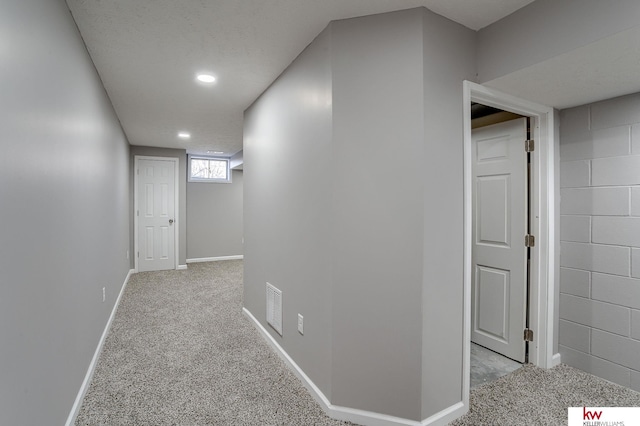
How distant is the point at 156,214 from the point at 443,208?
18.9 feet

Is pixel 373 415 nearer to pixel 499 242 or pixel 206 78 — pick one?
pixel 499 242

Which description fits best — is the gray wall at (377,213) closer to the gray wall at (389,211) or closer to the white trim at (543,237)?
the gray wall at (389,211)

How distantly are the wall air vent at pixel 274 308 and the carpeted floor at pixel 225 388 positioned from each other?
0.24m

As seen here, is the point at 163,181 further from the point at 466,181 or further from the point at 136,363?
the point at 466,181

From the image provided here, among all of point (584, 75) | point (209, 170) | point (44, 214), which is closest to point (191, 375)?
point (44, 214)

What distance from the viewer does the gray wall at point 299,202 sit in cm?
196

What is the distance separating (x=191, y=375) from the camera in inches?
91.0

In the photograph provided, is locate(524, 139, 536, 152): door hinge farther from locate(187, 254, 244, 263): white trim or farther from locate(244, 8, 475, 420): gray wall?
locate(187, 254, 244, 263): white trim

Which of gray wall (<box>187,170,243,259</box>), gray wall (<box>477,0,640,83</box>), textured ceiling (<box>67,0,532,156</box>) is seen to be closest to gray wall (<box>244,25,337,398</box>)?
A: textured ceiling (<box>67,0,532,156</box>)

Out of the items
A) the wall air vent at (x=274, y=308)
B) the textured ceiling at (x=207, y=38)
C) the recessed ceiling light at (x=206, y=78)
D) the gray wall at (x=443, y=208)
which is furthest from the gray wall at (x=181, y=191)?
the gray wall at (x=443, y=208)

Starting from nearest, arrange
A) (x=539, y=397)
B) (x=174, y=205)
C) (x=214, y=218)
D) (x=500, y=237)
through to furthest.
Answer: (x=539, y=397)
(x=500, y=237)
(x=174, y=205)
(x=214, y=218)

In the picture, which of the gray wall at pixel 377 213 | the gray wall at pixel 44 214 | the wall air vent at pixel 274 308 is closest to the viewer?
the gray wall at pixel 44 214

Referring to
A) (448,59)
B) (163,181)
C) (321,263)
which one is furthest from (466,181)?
(163,181)

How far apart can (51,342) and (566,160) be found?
11.7ft
